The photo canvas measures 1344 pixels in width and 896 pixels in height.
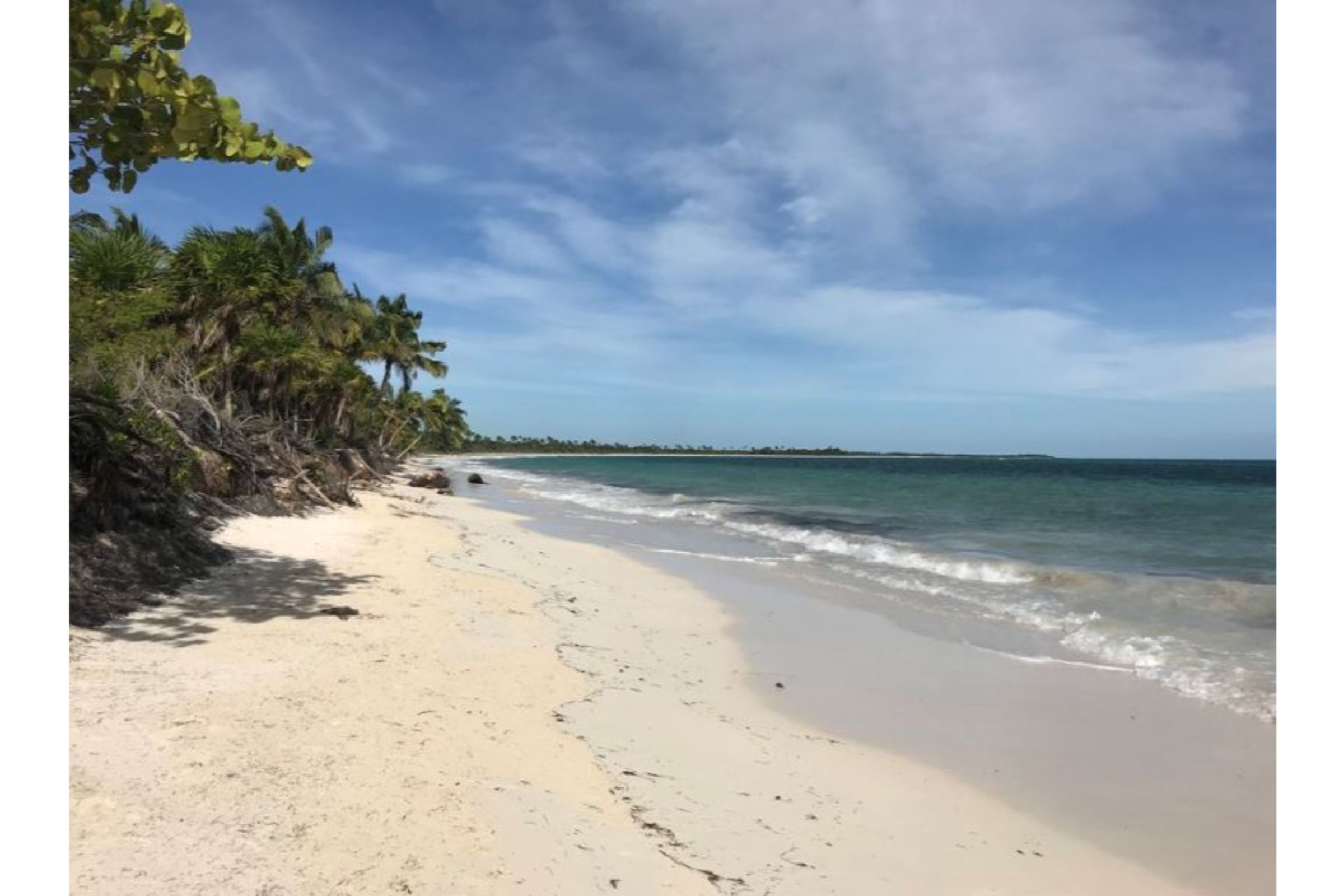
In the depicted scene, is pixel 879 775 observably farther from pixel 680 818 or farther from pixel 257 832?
pixel 257 832

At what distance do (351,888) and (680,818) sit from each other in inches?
66.2

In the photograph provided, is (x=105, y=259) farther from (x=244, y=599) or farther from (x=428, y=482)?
(x=428, y=482)

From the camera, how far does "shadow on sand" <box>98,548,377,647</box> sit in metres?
5.89

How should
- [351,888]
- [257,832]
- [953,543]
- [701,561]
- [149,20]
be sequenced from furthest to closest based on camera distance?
[953,543] → [701,561] → [149,20] → [257,832] → [351,888]

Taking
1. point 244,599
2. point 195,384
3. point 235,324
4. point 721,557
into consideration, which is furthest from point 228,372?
point 244,599

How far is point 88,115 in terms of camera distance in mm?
3910

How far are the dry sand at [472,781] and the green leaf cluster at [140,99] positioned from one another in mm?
3150

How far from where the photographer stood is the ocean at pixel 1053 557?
857 centimetres

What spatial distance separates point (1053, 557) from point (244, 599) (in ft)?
51.5

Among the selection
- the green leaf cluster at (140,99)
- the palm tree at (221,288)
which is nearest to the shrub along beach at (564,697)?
the green leaf cluster at (140,99)

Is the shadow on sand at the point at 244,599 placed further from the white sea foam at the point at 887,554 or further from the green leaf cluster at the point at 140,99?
the white sea foam at the point at 887,554

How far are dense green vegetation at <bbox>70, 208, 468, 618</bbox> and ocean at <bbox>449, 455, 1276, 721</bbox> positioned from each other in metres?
9.21
